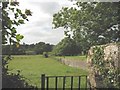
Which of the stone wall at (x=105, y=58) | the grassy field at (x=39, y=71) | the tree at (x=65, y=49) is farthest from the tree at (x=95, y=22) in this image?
the tree at (x=65, y=49)

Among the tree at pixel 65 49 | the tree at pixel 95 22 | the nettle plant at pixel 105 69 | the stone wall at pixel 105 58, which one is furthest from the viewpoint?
the tree at pixel 65 49

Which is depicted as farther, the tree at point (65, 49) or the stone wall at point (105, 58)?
the tree at point (65, 49)

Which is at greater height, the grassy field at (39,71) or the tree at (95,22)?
the tree at (95,22)

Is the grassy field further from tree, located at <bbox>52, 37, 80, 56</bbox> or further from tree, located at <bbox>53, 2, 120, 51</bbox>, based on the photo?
tree, located at <bbox>52, 37, 80, 56</bbox>

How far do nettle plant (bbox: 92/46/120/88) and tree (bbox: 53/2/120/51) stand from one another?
315 inches

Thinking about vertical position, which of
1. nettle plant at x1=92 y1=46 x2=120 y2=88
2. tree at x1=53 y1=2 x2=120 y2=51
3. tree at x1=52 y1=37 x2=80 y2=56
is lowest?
nettle plant at x1=92 y1=46 x2=120 y2=88

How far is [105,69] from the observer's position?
10.0 metres

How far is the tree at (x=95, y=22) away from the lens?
62.1 ft

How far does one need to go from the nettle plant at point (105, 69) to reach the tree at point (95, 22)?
8.01 m

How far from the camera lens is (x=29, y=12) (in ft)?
16.2

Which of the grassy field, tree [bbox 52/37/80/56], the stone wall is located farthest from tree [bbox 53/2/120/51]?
tree [bbox 52/37/80/56]

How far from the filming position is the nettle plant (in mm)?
9492

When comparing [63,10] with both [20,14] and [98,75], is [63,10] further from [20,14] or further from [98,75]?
[20,14]

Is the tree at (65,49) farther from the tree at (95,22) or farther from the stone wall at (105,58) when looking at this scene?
the stone wall at (105,58)
